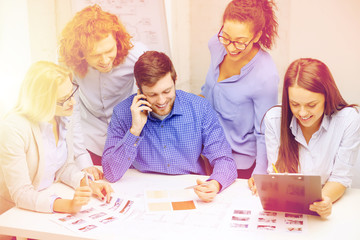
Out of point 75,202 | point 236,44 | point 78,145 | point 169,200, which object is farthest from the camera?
point 78,145

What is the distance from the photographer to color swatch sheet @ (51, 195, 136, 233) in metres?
1.60

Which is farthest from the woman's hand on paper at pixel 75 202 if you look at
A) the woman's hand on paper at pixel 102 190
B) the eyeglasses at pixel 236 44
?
the eyeglasses at pixel 236 44

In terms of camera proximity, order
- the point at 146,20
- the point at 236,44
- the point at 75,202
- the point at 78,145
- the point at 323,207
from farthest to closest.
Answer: the point at 146,20 → the point at 78,145 → the point at 236,44 → the point at 75,202 → the point at 323,207

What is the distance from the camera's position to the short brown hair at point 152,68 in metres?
1.92

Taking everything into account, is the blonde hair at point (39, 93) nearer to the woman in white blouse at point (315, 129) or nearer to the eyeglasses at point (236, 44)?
the eyeglasses at point (236, 44)

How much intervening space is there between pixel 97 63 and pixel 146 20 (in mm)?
399

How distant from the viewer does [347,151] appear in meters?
1.76

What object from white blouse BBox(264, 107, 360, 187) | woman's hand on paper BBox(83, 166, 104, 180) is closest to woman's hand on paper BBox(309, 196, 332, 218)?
white blouse BBox(264, 107, 360, 187)

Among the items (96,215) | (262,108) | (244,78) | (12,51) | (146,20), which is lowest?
(96,215)

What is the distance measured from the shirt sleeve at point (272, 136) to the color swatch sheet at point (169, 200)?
1.37 ft

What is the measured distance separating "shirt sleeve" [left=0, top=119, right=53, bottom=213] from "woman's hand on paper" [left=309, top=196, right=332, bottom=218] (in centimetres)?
105

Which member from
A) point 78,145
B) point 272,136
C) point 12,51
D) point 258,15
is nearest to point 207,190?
point 272,136

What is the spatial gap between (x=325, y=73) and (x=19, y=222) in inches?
55.0

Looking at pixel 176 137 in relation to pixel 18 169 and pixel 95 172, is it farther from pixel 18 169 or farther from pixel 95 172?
pixel 18 169
